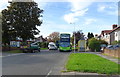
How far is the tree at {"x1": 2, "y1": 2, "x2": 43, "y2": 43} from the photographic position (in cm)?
4747

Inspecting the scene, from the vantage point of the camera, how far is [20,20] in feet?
155

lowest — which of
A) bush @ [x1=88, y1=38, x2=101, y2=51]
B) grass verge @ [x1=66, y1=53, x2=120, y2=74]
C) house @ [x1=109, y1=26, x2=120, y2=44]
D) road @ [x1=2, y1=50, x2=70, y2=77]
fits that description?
road @ [x1=2, y1=50, x2=70, y2=77]

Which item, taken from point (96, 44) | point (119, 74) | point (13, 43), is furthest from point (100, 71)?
point (13, 43)

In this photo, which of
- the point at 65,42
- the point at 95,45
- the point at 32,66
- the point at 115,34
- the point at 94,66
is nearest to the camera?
the point at 94,66

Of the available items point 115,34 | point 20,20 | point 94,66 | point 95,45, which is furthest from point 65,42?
point 94,66

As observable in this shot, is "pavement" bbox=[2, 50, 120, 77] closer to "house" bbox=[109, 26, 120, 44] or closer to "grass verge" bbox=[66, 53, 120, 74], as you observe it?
"grass verge" bbox=[66, 53, 120, 74]

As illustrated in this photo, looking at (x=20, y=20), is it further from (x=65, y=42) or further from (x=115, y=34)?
(x=115, y=34)

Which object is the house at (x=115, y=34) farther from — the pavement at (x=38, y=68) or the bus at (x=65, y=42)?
the pavement at (x=38, y=68)

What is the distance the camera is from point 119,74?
11102 mm

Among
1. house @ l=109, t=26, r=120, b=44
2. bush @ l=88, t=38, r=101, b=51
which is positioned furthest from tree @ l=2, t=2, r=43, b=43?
house @ l=109, t=26, r=120, b=44

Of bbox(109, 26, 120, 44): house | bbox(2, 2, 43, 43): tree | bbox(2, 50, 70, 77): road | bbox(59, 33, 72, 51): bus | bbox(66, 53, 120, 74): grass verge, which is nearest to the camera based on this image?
bbox(66, 53, 120, 74): grass verge

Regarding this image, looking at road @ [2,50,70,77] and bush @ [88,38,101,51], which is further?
bush @ [88,38,101,51]

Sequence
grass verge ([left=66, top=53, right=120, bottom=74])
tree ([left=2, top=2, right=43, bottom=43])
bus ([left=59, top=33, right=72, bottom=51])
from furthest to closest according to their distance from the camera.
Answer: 1. tree ([left=2, top=2, right=43, bottom=43])
2. bus ([left=59, top=33, right=72, bottom=51])
3. grass verge ([left=66, top=53, right=120, bottom=74])

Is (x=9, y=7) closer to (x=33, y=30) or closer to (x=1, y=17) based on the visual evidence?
(x=1, y=17)
